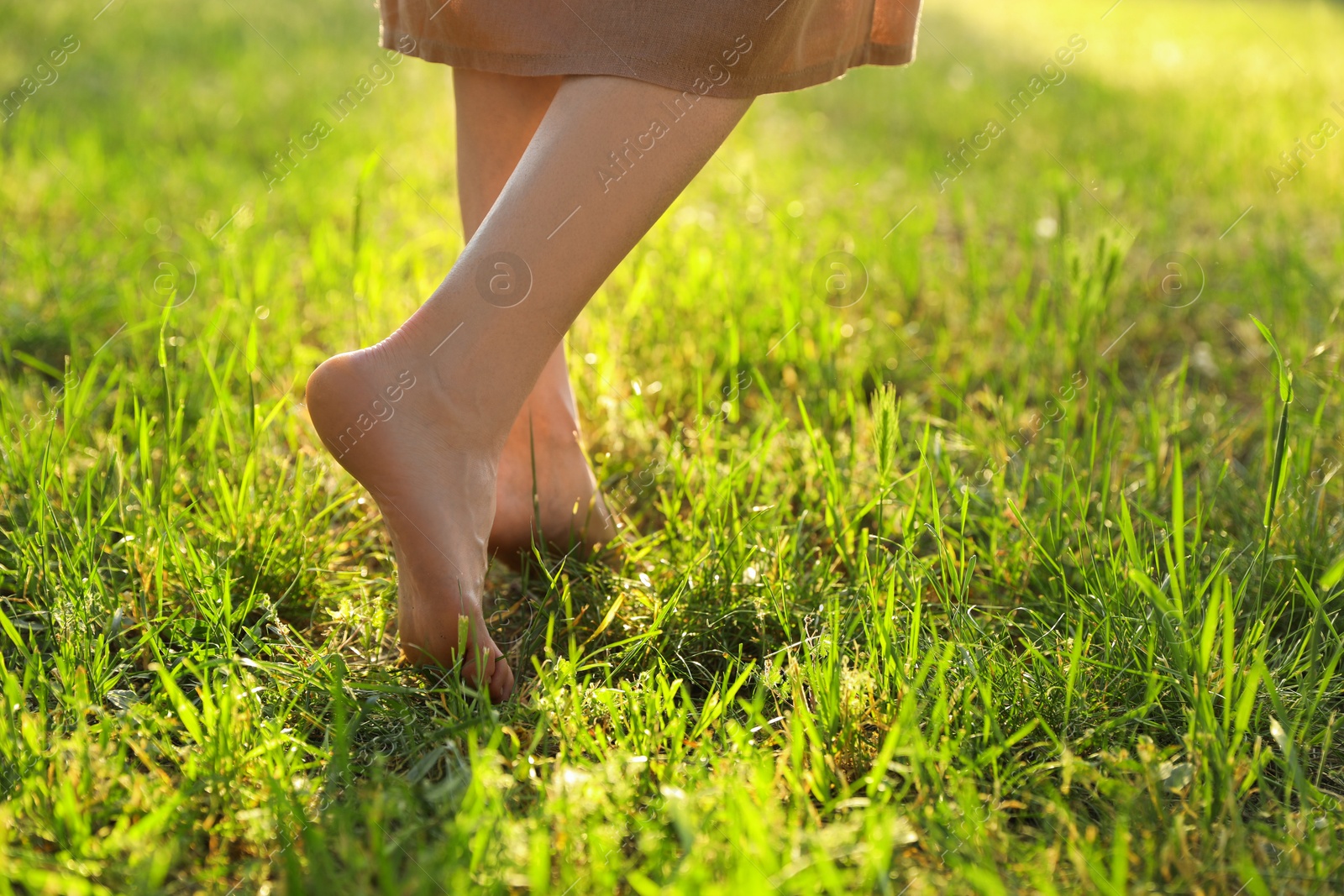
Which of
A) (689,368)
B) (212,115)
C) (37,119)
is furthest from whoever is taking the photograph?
(212,115)

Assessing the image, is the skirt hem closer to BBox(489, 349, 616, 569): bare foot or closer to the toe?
BBox(489, 349, 616, 569): bare foot

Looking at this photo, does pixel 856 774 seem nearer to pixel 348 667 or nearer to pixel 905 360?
pixel 348 667

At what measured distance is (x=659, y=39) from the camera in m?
1.06

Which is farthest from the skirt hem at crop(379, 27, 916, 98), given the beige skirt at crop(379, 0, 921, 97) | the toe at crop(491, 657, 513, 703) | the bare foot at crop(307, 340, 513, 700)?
the toe at crop(491, 657, 513, 703)

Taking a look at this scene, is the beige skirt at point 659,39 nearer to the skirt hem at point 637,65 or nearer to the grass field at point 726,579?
the skirt hem at point 637,65

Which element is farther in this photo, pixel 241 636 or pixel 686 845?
pixel 241 636

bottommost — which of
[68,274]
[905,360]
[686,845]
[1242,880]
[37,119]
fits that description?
[1242,880]

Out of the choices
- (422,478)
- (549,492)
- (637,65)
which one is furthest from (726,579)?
(637,65)

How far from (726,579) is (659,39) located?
0.62 meters

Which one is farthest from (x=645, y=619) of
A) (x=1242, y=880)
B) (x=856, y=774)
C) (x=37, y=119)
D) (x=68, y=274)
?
(x=37, y=119)

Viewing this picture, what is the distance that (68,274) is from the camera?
7.06ft

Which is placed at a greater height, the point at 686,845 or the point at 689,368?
the point at 689,368

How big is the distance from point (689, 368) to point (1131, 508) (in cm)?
81

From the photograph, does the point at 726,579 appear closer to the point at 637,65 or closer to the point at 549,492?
the point at 549,492
